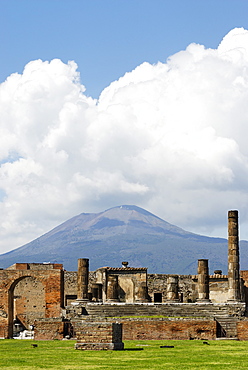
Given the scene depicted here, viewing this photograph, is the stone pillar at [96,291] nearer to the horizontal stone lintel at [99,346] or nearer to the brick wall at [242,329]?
the brick wall at [242,329]

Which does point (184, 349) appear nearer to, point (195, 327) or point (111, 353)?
point (111, 353)

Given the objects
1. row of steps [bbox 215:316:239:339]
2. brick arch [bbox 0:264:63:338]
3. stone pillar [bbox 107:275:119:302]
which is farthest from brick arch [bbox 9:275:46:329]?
row of steps [bbox 215:316:239:339]

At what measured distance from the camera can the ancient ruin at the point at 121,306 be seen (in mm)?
27750

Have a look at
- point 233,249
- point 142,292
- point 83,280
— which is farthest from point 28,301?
point 233,249

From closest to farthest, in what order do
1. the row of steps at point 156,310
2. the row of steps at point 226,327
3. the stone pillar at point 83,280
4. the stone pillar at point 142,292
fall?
1. the row of steps at point 226,327
2. the row of steps at point 156,310
3. the stone pillar at point 83,280
4. the stone pillar at point 142,292

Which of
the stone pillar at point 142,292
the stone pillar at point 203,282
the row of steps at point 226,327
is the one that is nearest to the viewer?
the row of steps at point 226,327

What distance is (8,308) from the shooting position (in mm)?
35812

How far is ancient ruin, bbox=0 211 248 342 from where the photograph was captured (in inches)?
1093

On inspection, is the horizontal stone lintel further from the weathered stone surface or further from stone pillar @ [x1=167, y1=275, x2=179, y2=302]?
stone pillar @ [x1=167, y1=275, x2=179, y2=302]

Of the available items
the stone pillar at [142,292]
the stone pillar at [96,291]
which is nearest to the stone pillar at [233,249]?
the stone pillar at [142,292]

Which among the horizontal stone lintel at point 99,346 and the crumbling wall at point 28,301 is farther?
the crumbling wall at point 28,301

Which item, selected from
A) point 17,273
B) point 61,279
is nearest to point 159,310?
point 61,279

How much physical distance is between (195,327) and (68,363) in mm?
12797

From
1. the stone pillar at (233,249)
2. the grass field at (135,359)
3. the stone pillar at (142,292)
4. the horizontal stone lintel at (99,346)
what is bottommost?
the grass field at (135,359)
